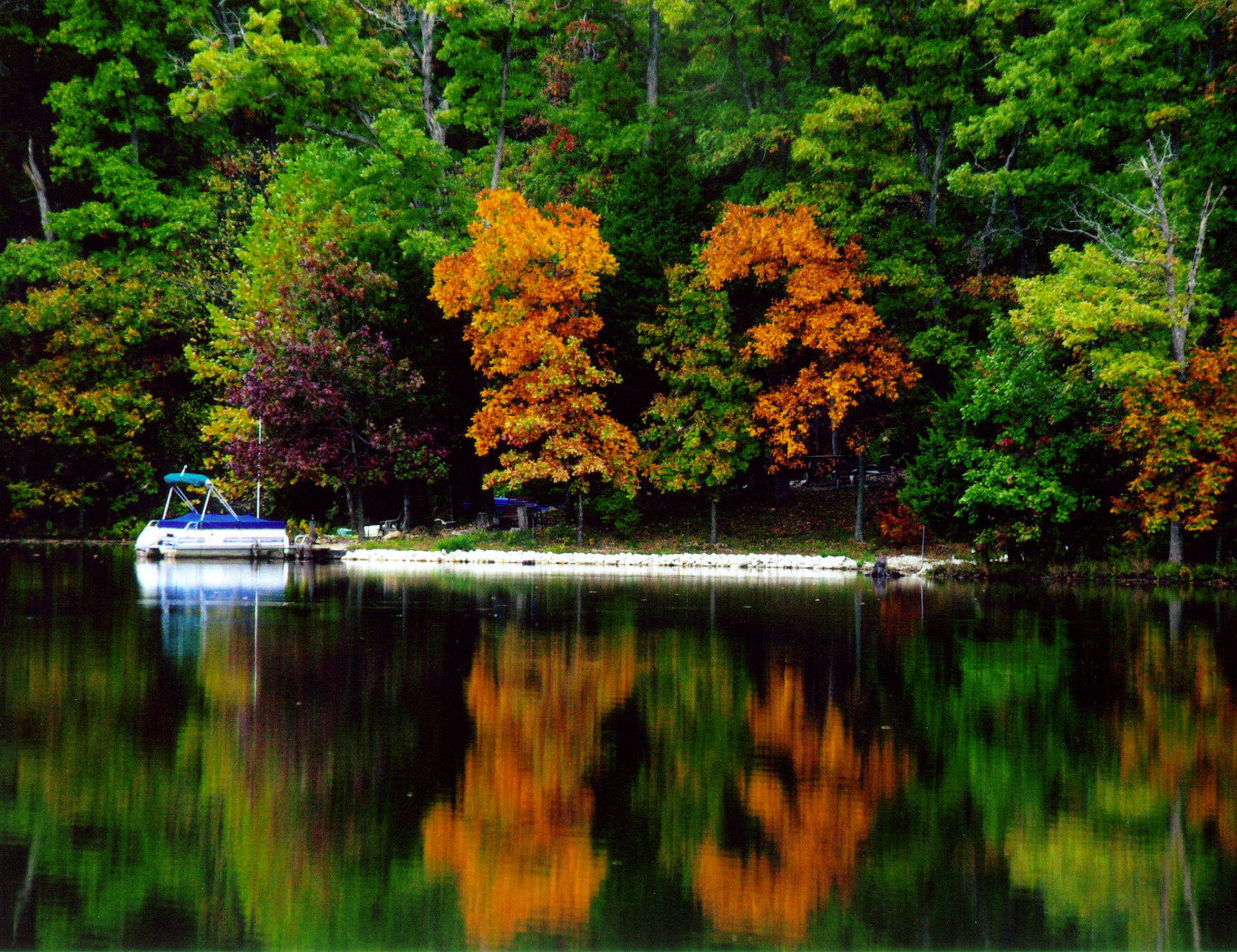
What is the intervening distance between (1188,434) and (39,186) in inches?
1620

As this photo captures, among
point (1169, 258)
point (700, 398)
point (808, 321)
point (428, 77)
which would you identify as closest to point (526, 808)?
point (1169, 258)

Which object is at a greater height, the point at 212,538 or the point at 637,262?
the point at 637,262

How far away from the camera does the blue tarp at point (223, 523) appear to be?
3331 cm

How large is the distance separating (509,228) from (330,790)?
88.3ft

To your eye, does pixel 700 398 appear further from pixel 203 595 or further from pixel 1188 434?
pixel 203 595

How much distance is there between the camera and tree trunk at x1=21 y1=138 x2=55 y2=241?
45.2m

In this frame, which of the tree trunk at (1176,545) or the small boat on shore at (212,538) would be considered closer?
the tree trunk at (1176,545)

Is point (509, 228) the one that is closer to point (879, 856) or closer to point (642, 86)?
point (642, 86)

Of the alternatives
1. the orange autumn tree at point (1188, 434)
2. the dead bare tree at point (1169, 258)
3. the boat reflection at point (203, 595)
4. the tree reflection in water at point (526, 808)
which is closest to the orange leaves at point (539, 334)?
the boat reflection at point (203, 595)

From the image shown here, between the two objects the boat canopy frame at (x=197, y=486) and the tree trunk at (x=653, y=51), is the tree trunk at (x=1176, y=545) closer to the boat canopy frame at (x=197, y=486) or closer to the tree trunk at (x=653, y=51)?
the tree trunk at (x=653, y=51)

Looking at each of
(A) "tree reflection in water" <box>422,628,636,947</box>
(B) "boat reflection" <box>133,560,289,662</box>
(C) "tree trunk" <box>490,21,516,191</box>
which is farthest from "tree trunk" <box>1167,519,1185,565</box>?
(C) "tree trunk" <box>490,21,516,191</box>

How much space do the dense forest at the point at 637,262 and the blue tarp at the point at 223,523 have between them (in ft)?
10.2

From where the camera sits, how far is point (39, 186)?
46250mm

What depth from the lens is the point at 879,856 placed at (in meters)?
6.44
